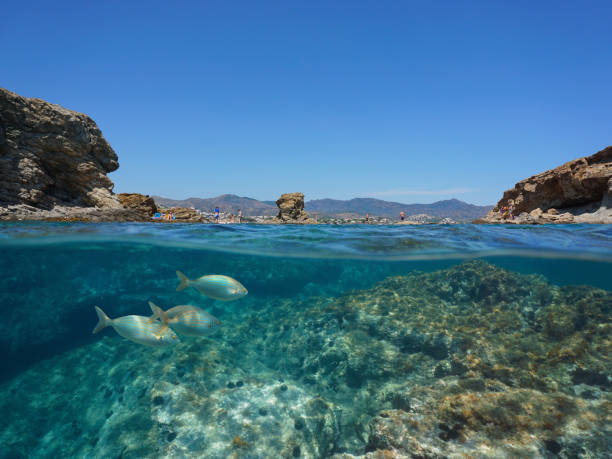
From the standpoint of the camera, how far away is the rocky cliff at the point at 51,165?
15320 millimetres

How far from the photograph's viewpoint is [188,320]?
4816mm

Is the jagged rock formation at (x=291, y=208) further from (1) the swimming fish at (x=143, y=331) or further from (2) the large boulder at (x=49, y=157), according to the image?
(1) the swimming fish at (x=143, y=331)

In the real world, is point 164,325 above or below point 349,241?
below

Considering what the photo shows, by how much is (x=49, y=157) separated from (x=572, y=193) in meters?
37.5

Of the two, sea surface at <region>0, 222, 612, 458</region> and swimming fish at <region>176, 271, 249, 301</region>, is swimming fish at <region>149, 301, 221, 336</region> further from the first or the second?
swimming fish at <region>176, 271, 249, 301</region>

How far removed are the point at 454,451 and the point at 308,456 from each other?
104 inches

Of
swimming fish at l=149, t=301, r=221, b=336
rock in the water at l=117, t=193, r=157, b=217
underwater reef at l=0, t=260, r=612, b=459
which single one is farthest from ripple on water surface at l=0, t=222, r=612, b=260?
rock in the water at l=117, t=193, r=157, b=217

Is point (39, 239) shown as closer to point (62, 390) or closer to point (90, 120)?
point (62, 390)

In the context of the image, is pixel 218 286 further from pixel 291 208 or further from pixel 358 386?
pixel 291 208

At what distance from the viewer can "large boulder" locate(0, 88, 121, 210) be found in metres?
15.4

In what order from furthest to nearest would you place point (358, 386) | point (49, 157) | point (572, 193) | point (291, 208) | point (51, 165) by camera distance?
point (291, 208) < point (572, 193) < point (51, 165) < point (49, 157) < point (358, 386)

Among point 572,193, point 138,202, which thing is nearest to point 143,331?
point 138,202

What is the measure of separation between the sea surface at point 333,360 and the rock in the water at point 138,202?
6.33 meters

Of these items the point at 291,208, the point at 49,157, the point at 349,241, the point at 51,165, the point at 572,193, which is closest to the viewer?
the point at 349,241
